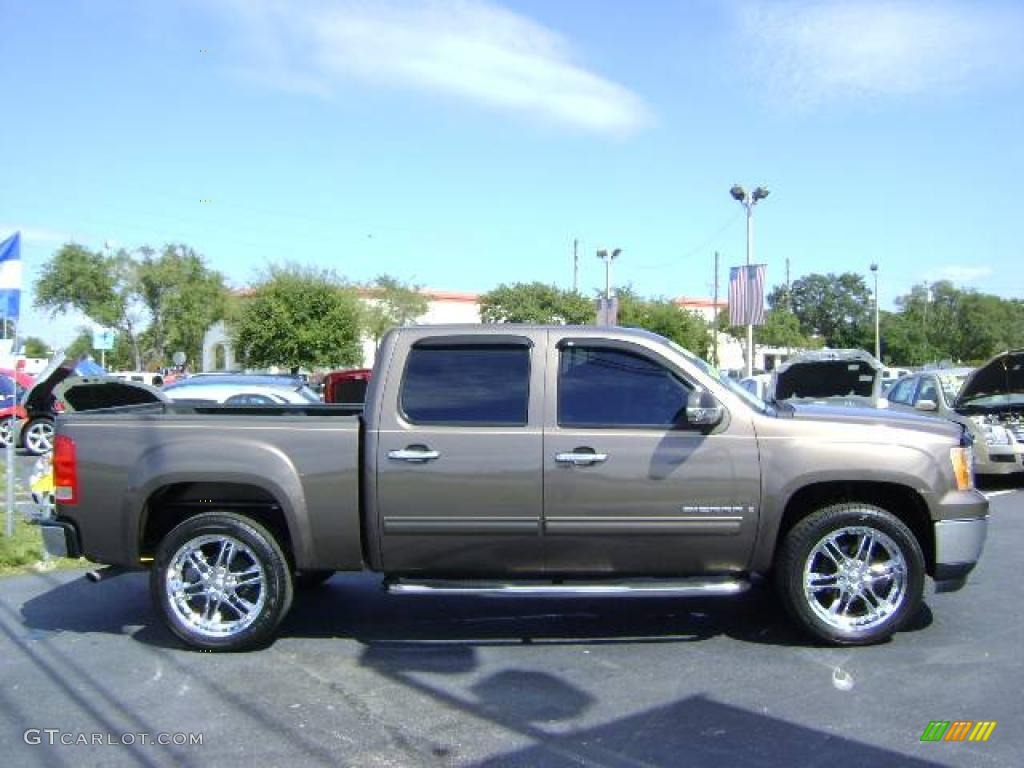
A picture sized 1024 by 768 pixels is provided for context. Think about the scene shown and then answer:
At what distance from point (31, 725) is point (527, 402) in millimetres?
2945

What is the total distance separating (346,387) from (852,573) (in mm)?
7458

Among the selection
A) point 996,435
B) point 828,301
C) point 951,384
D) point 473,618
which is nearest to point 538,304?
point 951,384

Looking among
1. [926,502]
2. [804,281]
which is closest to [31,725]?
[926,502]

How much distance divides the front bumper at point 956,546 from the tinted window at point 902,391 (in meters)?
9.22

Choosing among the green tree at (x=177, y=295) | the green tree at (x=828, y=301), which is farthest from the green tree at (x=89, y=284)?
the green tree at (x=828, y=301)

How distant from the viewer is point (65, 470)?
5.42 m

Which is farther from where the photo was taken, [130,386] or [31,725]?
[130,386]

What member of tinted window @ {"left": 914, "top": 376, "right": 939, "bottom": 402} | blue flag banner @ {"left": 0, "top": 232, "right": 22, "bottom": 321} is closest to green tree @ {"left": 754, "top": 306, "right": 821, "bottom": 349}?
tinted window @ {"left": 914, "top": 376, "right": 939, "bottom": 402}

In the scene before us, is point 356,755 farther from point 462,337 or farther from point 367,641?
point 462,337

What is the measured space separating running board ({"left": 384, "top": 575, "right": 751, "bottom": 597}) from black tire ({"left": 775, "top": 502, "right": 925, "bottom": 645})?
1.09 feet

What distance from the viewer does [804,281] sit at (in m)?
121

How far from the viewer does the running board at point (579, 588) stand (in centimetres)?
506

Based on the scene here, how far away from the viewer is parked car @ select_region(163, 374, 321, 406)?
12305mm

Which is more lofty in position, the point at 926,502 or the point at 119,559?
the point at 926,502
